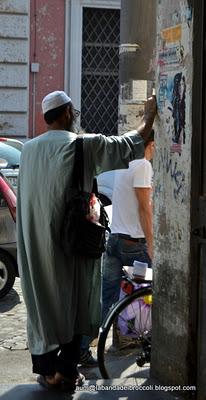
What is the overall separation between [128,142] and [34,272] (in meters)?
0.90

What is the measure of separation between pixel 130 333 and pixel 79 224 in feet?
4.27

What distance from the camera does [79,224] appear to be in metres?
4.63

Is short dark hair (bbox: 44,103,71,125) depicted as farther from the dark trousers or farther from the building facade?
the building facade

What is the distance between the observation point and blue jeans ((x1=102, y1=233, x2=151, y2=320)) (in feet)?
20.5

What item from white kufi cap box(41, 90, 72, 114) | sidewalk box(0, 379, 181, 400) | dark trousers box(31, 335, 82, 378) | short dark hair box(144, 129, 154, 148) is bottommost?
sidewalk box(0, 379, 181, 400)

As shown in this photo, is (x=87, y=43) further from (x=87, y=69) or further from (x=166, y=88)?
(x=166, y=88)

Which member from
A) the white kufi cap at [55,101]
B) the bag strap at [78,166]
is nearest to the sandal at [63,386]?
the bag strap at [78,166]

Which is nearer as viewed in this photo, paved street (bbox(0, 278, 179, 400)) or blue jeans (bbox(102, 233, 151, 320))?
paved street (bbox(0, 278, 179, 400))

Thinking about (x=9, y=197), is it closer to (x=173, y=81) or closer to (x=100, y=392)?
(x=100, y=392)

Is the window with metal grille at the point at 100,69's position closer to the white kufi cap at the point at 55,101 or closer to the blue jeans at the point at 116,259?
the blue jeans at the point at 116,259

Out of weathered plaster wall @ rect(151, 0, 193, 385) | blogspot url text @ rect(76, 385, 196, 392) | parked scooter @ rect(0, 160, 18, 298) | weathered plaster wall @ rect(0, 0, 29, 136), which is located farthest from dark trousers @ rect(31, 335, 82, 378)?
weathered plaster wall @ rect(0, 0, 29, 136)

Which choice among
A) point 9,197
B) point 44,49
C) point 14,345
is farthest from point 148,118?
point 44,49

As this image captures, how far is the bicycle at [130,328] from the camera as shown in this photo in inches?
211

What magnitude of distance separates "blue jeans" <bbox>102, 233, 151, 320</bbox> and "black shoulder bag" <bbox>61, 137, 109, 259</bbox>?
1503 millimetres
